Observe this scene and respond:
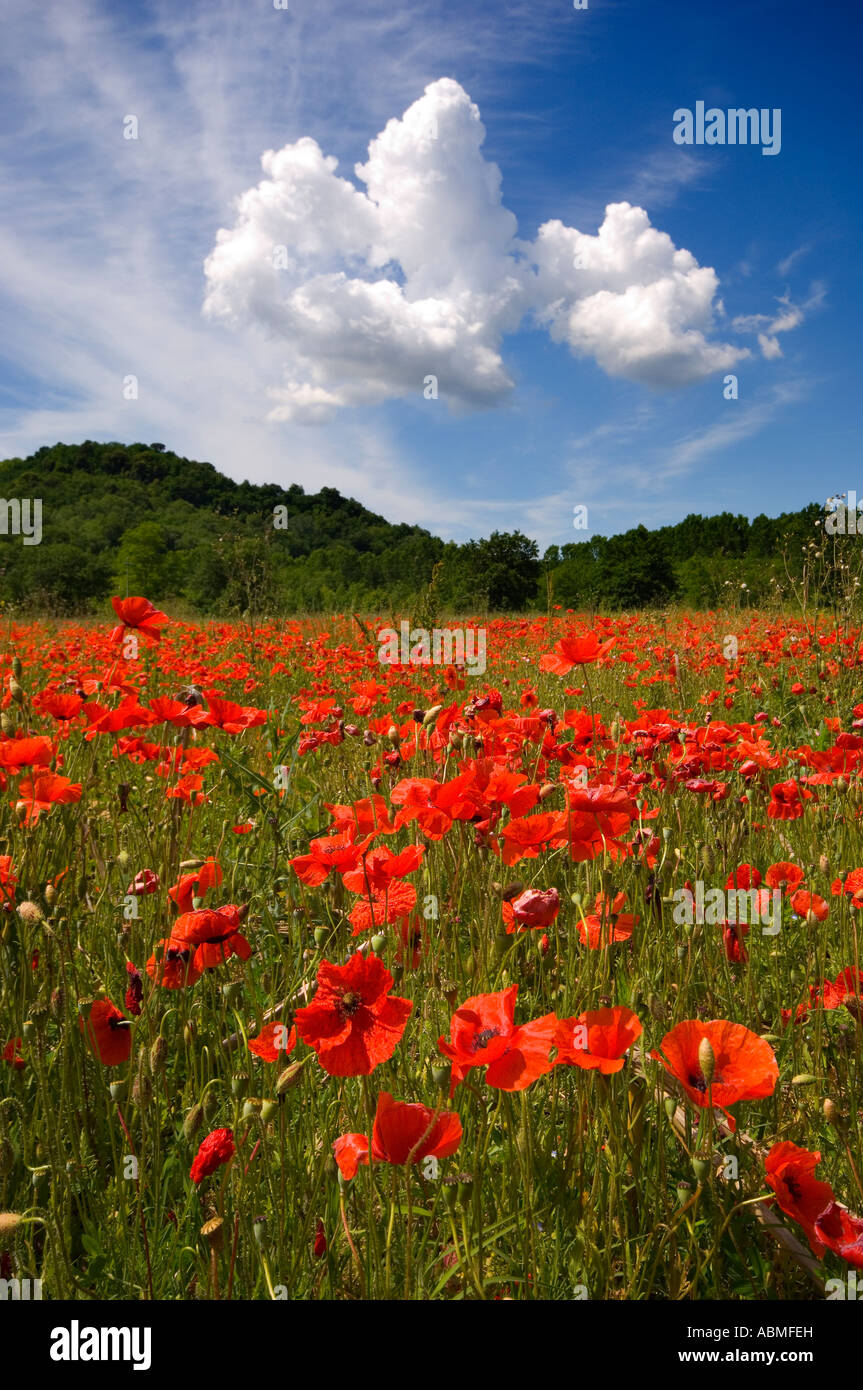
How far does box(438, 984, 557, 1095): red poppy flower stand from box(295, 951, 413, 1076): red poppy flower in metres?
0.08

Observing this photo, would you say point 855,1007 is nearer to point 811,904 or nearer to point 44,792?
point 811,904

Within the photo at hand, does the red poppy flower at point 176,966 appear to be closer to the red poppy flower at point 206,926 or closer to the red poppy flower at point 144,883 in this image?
the red poppy flower at point 206,926

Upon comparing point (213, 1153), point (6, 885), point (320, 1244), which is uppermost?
point (6, 885)

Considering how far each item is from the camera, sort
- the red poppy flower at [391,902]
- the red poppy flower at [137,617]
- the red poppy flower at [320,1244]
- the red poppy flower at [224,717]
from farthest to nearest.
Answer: the red poppy flower at [137,617] < the red poppy flower at [224,717] < the red poppy flower at [391,902] < the red poppy flower at [320,1244]

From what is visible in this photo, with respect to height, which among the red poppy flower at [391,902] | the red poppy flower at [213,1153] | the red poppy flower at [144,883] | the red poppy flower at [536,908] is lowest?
the red poppy flower at [213,1153]

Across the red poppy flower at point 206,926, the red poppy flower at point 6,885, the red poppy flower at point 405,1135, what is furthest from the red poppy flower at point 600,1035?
the red poppy flower at point 6,885

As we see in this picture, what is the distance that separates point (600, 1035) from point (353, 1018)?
321 millimetres

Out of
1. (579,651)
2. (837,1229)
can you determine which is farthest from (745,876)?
(837,1229)

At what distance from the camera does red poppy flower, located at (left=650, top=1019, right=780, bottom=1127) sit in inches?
33.8

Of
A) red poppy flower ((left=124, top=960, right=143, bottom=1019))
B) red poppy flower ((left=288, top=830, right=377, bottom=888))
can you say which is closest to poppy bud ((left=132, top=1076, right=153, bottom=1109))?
red poppy flower ((left=124, top=960, right=143, bottom=1019))

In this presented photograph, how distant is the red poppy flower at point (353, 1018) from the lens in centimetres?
92

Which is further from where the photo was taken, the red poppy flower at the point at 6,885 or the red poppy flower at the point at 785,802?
the red poppy flower at the point at 785,802

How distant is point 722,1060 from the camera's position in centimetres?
91
